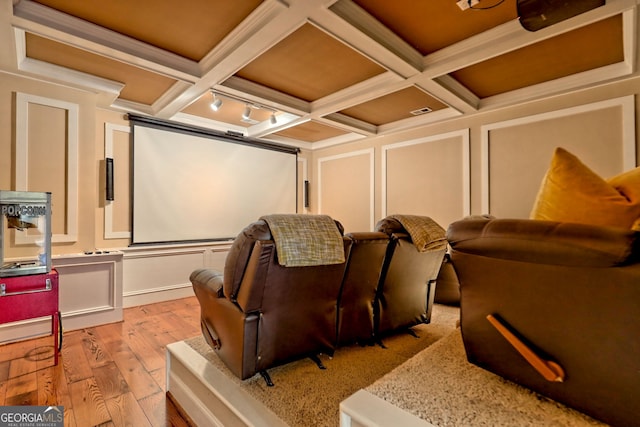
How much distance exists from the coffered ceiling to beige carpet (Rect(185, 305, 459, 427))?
231 cm

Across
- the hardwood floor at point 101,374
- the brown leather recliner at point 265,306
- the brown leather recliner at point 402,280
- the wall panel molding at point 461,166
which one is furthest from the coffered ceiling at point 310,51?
the hardwood floor at point 101,374

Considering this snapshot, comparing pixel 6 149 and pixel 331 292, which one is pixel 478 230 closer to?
pixel 331 292

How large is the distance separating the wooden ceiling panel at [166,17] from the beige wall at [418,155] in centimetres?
142

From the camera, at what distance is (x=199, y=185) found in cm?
454

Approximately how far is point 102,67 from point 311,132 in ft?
10.1

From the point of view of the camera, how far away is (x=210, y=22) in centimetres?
221

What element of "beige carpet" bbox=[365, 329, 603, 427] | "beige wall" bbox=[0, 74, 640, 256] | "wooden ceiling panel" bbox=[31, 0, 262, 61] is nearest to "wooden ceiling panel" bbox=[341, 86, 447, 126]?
"beige wall" bbox=[0, 74, 640, 256]

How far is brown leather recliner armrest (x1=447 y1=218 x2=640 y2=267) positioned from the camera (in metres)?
0.75

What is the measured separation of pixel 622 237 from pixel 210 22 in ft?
8.56

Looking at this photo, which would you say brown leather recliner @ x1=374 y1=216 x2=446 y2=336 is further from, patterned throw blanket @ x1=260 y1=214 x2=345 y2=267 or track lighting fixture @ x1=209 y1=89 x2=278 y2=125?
track lighting fixture @ x1=209 y1=89 x2=278 y2=125

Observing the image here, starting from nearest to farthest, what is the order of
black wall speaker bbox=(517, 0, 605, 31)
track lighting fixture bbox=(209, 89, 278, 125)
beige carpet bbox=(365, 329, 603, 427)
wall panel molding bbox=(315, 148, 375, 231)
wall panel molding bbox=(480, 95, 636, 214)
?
beige carpet bbox=(365, 329, 603, 427) < black wall speaker bbox=(517, 0, 605, 31) < wall panel molding bbox=(480, 95, 636, 214) < track lighting fixture bbox=(209, 89, 278, 125) < wall panel molding bbox=(315, 148, 375, 231)

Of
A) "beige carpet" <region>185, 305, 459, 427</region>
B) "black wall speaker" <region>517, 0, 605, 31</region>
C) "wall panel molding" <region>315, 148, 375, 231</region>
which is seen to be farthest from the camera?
"wall panel molding" <region>315, 148, 375, 231</region>

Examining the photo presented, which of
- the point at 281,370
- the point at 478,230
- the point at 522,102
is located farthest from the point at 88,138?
the point at 522,102

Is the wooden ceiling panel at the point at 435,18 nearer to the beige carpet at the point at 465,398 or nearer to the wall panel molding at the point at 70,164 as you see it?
the beige carpet at the point at 465,398
